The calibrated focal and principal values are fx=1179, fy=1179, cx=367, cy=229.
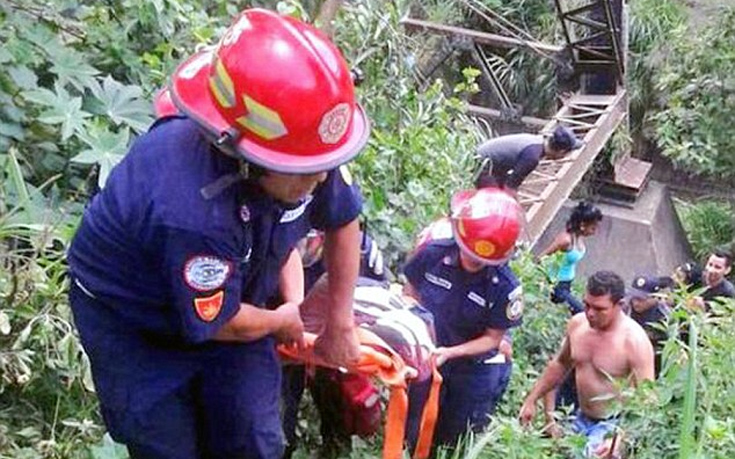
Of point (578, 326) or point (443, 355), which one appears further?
point (578, 326)

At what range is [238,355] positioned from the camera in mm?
Result: 2627

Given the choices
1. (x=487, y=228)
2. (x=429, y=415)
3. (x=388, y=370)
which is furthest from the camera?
(x=487, y=228)

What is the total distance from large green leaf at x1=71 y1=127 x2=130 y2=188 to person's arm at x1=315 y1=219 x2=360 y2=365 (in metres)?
1.44

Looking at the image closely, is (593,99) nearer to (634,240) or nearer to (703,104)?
(703,104)

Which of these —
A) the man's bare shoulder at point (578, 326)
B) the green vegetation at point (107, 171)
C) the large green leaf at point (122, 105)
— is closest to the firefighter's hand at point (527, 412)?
the green vegetation at point (107, 171)

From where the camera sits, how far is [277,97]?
7.34 ft

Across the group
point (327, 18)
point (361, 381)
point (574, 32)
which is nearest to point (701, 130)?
point (574, 32)

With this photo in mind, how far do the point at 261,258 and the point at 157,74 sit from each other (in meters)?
2.50

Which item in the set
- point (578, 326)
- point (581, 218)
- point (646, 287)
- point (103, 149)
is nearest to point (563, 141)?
point (646, 287)

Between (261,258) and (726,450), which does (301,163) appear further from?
(726,450)

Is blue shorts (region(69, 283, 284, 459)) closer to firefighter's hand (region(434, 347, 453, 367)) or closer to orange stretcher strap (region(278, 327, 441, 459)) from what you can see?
orange stretcher strap (region(278, 327, 441, 459))

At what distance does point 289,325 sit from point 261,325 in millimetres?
102

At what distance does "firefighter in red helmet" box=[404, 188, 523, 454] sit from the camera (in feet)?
14.2

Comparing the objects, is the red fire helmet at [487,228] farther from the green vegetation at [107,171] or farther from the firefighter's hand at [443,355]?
the green vegetation at [107,171]
